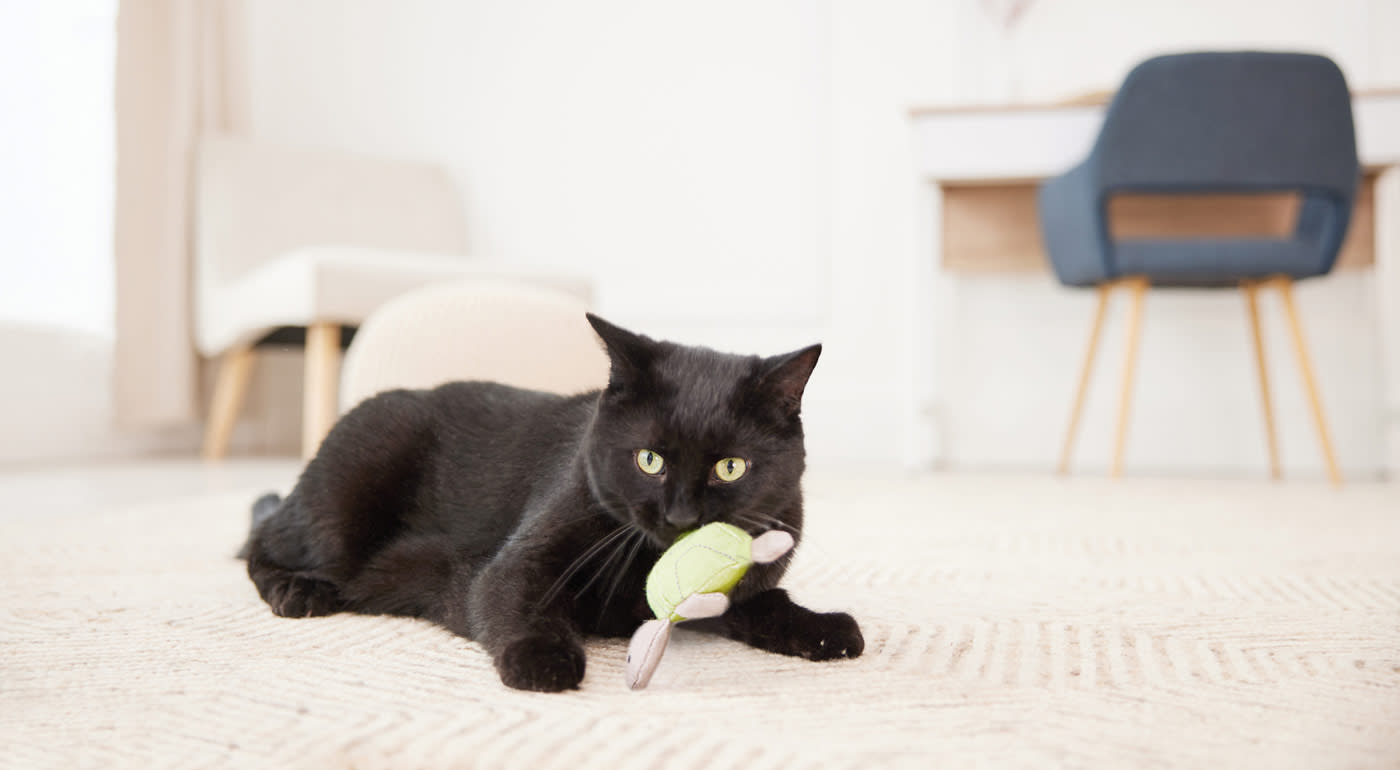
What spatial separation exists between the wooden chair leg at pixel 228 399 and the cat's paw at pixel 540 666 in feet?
8.54

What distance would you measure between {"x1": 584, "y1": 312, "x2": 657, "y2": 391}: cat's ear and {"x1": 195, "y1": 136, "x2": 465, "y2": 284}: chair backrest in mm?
2672

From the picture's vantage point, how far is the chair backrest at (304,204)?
303cm

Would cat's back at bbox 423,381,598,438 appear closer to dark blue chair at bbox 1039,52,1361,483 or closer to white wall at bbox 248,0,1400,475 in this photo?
dark blue chair at bbox 1039,52,1361,483

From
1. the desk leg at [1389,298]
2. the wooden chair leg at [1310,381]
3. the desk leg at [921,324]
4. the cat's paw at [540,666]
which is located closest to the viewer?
the cat's paw at [540,666]

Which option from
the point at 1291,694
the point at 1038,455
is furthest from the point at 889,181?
the point at 1291,694

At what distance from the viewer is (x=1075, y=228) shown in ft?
7.80

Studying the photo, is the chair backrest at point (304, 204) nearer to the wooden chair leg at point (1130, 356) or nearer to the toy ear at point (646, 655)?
the wooden chair leg at point (1130, 356)

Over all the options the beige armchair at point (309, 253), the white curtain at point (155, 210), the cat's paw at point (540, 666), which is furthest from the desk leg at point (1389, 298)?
the white curtain at point (155, 210)

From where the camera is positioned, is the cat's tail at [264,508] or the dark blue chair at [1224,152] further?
the dark blue chair at [1224,152]

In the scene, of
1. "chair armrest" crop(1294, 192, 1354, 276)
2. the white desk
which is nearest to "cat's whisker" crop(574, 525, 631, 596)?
the white desk

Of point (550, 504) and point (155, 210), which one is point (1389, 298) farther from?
point (155, 210)

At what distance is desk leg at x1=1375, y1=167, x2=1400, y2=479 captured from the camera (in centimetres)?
254

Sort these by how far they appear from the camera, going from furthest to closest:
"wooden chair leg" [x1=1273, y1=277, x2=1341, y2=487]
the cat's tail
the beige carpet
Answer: "wooden chair leg" [x1=1273, y1=277, x2=1341, y2=487] → the cat's tail → the beige carpet

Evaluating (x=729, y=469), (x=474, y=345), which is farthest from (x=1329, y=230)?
(x=729, y=469)
